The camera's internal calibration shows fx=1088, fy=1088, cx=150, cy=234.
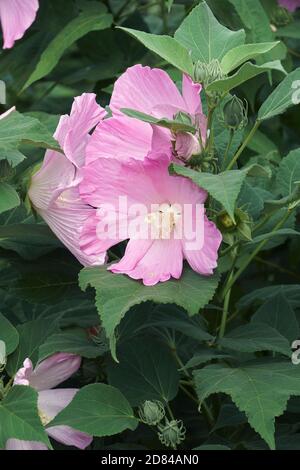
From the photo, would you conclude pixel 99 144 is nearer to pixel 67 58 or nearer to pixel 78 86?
pixel 78 86

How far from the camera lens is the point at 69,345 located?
1.47m

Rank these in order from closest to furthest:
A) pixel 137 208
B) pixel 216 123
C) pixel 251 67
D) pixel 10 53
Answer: pixel 251 67 → pixel 137 208 → pixel 216 123 → pixel 10 53

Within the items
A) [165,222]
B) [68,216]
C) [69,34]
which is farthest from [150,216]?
[69,34]

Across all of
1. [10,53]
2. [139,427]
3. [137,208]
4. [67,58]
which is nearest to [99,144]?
[137,208]

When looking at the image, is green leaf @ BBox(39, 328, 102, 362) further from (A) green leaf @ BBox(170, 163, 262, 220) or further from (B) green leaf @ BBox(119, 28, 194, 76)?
(B) green leaf @ BBox(119, 28, 194, 76)

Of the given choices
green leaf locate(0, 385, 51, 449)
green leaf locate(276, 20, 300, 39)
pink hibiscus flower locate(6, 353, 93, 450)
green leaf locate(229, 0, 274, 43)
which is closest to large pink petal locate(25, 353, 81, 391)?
pink hibiscus flower locate(6, 353, 93, 450)

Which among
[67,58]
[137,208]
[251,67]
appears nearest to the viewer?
[251,67]

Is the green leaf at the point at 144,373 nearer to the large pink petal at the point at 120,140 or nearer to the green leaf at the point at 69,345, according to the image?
the green leaf at the point at 69,345

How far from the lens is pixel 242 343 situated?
4.67 feet

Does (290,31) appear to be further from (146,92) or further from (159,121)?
(159,121)

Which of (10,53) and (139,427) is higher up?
(10,53)

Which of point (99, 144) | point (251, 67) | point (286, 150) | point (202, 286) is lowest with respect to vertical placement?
Result: point (286, 150)

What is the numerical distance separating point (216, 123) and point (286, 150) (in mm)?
794

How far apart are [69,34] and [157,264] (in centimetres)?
68
